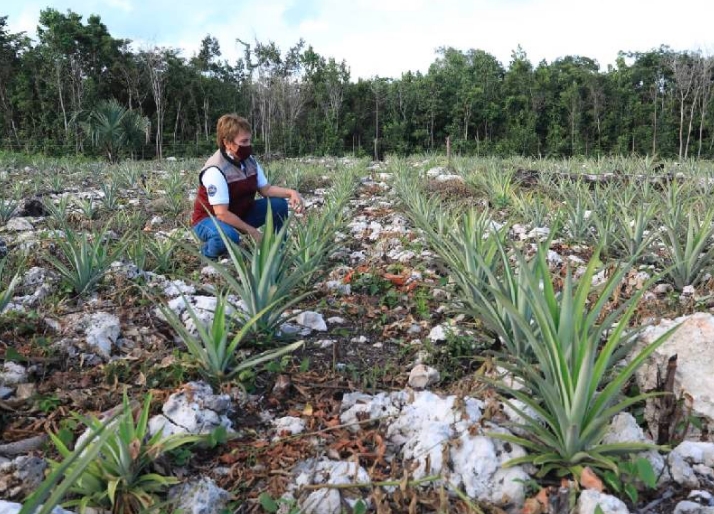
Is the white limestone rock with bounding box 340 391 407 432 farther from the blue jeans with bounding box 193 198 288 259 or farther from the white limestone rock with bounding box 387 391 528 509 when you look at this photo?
the blue jeans with bounding box 193 198 288 259

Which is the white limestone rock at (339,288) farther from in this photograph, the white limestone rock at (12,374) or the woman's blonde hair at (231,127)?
the white limestone rock at (12,374)

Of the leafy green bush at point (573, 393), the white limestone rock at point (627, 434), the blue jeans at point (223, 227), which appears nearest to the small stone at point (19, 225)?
the blue jeans at point (223, 227)

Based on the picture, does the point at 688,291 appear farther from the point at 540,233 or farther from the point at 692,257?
the point at 540,233

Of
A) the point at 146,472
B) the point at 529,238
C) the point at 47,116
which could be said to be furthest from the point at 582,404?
the point at 47,116

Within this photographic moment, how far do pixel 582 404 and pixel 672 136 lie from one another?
32747 mm

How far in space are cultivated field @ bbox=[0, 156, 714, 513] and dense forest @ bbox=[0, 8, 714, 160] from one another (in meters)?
19.9

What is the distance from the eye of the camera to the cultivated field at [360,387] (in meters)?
1.16

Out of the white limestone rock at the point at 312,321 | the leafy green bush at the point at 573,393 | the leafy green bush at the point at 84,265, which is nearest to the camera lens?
the leafy green bush at the point at 573,393

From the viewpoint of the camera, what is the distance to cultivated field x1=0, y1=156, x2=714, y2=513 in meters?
1.16

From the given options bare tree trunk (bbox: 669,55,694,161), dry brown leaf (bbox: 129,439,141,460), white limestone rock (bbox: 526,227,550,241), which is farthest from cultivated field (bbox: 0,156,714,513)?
bare tree trunk (bbox: 669,55,694,161)

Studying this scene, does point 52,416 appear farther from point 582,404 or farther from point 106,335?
point 582,404

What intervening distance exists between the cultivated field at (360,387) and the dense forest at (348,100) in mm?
19897

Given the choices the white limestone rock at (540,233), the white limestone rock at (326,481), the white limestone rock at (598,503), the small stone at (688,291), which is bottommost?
the white limestone rock at (326,481)

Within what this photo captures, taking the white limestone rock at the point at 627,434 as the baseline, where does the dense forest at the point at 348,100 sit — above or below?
above
